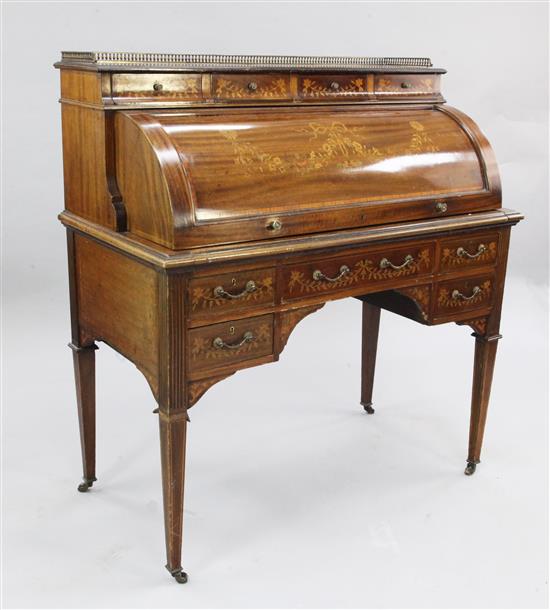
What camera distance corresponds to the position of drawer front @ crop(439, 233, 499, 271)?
351 cm

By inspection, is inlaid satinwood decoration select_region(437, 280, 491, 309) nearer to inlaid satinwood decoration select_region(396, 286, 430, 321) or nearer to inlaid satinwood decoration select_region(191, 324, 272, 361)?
inlaid satinwood decoration select_region(396, 286, 430, 321)

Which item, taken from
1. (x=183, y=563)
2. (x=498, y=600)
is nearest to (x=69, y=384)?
(x=183, y=563)

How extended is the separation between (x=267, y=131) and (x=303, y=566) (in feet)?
4.79

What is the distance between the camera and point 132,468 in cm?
384

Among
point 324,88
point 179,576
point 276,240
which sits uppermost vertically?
point 324,88

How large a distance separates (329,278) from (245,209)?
41cm

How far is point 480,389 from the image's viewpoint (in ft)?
12.5

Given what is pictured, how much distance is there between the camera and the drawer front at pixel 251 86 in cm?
319

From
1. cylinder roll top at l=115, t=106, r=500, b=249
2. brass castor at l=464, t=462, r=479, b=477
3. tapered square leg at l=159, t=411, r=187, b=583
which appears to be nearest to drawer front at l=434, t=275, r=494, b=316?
cylinder roll top at l=115, t=106, r=500, b=249

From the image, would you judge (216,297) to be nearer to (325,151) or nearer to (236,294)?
(236,294)

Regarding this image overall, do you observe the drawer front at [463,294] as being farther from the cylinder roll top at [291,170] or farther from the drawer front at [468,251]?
the cylinder roll top at [291,170]

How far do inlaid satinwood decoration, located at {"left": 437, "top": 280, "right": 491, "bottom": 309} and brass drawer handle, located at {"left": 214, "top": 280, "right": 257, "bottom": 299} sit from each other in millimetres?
856

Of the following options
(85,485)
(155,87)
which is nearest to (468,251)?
(155,87)

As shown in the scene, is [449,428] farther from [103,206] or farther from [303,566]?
[103,206]
